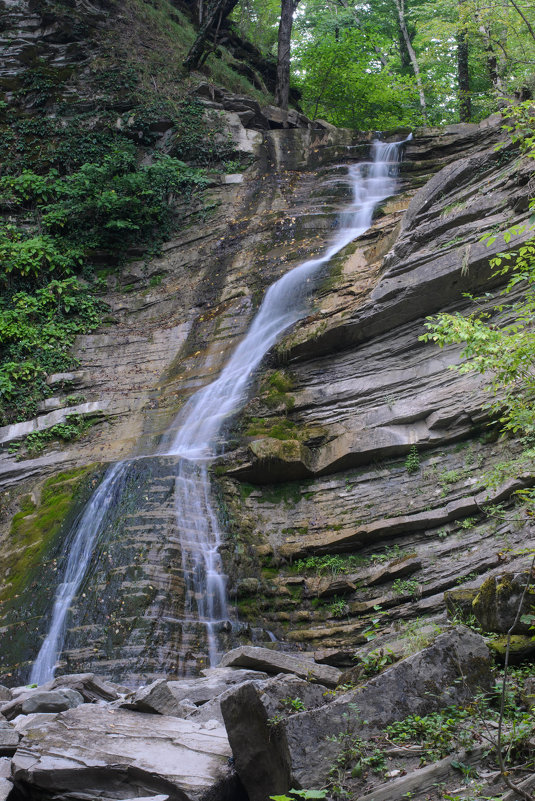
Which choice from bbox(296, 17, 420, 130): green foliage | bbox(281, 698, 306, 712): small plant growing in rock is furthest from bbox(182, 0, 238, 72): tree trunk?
bbox(281, 698, 306, 712): small plant growing in rock

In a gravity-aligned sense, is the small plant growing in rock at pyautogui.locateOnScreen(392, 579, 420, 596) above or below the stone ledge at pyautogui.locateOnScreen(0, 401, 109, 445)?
below

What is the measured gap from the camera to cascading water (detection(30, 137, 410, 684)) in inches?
347

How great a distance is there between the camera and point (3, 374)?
14891mm

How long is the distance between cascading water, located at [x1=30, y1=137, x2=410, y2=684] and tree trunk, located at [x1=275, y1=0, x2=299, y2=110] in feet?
26.0

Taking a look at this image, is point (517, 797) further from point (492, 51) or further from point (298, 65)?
point (298, 65)

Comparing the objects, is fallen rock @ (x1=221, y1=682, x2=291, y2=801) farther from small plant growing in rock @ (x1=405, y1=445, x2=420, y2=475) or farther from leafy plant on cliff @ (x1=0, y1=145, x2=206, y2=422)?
leafy plant on cliff @ (x1=0, y1=145, x2=206, y2=422)

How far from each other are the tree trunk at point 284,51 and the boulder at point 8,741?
74.1 feet

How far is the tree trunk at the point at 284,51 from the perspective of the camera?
74.4 feet

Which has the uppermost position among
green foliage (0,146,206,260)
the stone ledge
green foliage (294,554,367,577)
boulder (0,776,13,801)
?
green foliage (0,146,206,260)

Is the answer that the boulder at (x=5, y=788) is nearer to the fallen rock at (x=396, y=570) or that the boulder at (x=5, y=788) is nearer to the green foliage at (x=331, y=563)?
the fallen rock at (x=396, y=570)

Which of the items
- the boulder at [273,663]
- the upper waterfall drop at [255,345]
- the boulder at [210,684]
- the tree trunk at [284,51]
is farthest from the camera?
the tree trunk at [284,51]

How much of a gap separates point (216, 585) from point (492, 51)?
18.8 m

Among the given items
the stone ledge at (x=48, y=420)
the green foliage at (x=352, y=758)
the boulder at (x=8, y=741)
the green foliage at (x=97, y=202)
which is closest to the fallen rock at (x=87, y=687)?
the boulder at (x=8, y=741)

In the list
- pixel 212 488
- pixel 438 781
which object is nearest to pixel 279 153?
pixel 212 488
